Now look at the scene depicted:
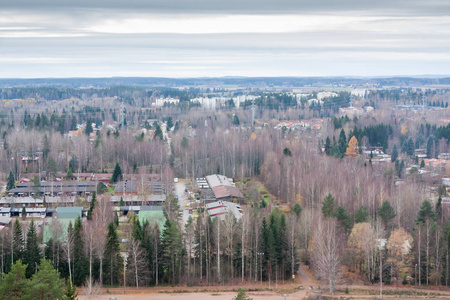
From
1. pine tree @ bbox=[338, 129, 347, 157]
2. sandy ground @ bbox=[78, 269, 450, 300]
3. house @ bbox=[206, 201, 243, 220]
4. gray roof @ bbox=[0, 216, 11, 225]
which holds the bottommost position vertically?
sandy ground @ bbox=[78, 269, 450, 300]

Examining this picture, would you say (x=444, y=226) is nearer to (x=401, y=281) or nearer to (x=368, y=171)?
(x=401, y=281)

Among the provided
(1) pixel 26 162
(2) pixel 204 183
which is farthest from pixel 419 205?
(1) pixel 26 162

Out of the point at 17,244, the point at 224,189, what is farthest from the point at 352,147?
the point at 17,244

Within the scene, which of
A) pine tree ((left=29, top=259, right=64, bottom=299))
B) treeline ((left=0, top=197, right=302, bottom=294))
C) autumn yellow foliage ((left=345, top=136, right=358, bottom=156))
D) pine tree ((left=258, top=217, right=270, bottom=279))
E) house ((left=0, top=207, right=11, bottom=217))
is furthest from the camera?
autumn yellow foliage ((left=345, top=136, right=358, bottom=156))

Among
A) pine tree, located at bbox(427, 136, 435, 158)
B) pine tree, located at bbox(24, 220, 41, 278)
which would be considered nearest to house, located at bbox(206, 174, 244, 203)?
pine tree, located at bbox(24, 220, 41, 278)

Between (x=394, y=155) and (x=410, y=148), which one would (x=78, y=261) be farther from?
(x=410, y=148)

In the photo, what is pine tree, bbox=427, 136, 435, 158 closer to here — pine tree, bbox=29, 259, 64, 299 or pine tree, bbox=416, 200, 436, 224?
pine tree, bbox=416, 200, 436, 224
